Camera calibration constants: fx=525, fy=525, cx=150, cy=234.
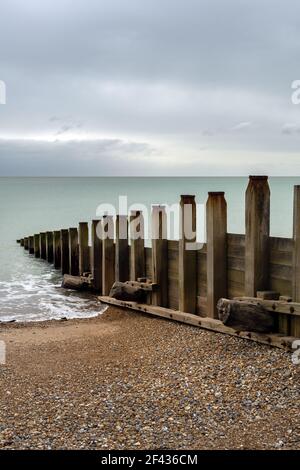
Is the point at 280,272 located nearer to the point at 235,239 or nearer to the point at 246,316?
the point at 246,316

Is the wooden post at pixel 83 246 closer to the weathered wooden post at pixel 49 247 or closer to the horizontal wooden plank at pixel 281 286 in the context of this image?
the weathered wooden post at pixel 49 247

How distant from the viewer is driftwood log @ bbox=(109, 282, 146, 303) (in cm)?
1052

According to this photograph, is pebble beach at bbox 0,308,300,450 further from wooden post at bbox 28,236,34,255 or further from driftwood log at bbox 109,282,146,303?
wooden post at bbox 28,236,34,255

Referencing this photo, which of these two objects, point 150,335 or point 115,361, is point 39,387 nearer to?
point 115,361

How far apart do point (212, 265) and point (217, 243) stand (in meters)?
0.37

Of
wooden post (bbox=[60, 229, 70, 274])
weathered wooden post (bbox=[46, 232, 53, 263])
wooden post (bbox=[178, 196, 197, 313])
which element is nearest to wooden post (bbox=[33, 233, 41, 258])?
weathered wooden post (bbox=[46, 232, 53, 263])

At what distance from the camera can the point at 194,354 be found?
740 centimetres

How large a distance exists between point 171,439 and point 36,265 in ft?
56.2

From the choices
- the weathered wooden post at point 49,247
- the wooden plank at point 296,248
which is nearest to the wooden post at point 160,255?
the wooden plank at point 296,248

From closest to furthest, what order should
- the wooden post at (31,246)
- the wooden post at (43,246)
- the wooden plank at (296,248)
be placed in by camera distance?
the wooden plank at (296,248), the wooden post at (43,246), the wooden post at (31,246)

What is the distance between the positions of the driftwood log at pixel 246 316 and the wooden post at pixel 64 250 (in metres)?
11.1

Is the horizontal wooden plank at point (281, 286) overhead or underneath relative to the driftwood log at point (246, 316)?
overhead

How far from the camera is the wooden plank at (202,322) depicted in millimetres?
7151

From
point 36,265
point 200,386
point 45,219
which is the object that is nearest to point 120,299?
point 200,386
